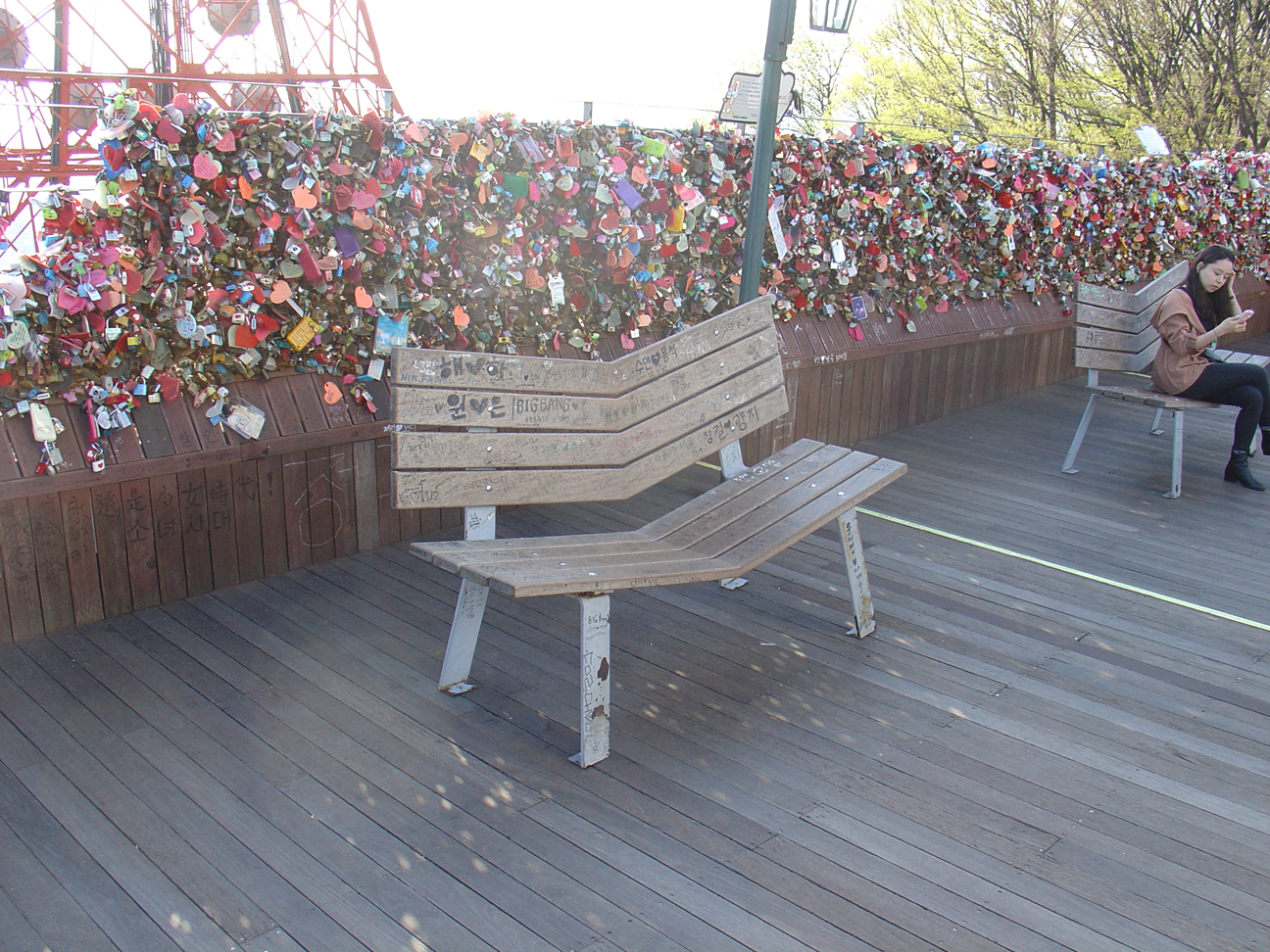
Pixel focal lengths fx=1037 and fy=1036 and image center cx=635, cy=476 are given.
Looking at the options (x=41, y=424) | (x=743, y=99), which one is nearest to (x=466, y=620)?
(x=41, y=424)

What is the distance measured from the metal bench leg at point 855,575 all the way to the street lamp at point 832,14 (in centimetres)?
241

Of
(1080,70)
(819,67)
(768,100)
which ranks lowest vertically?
(768,100)

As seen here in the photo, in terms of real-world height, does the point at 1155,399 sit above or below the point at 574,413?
below

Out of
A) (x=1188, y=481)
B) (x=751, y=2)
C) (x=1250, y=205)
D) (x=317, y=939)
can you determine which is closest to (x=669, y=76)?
(x=751, y=2)

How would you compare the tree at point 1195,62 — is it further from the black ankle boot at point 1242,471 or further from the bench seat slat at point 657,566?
the bench seat slat at point 657,566

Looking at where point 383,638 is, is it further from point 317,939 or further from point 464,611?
point 317,939

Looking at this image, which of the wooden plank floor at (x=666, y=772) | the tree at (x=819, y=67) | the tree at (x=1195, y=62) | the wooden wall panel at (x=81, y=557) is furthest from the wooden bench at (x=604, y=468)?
the tree at (x=819, y=67)

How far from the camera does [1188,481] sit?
221 inches

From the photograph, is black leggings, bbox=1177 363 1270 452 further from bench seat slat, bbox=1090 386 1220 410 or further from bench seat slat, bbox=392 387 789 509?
bench seat slat, bbox=392 387 789 509

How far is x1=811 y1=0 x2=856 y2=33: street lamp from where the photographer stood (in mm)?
4551

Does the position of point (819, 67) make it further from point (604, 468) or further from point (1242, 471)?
point (604, 468)

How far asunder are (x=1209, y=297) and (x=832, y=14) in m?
2.68

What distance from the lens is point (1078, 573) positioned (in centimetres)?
425

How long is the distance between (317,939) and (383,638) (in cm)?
142
